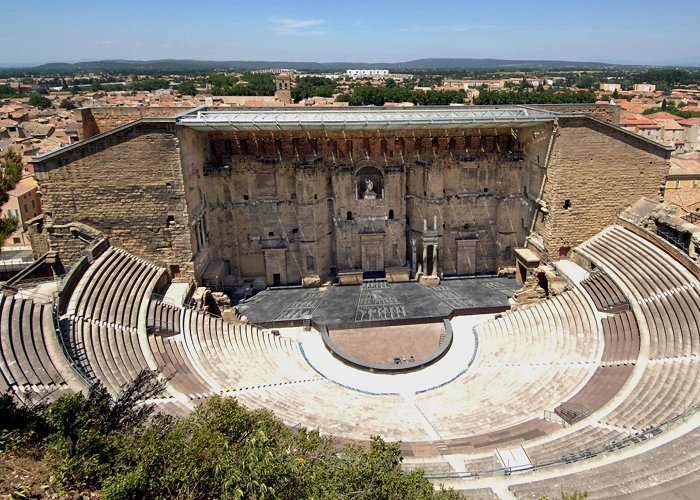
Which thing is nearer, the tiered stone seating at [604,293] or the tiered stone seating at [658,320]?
the tiered stone seating at [658,320]

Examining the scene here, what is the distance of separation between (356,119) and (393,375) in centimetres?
1362

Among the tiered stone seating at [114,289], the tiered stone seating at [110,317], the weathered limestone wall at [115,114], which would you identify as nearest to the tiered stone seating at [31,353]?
the tiered stone seating at [110,317]

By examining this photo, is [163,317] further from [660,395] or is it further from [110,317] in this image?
[660,395]

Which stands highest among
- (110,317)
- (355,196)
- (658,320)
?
(355,196)

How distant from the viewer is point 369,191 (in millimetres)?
30984

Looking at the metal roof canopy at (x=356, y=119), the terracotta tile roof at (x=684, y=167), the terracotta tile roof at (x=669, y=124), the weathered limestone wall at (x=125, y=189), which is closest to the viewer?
the weathered limestone wall at (x=125, y=189)

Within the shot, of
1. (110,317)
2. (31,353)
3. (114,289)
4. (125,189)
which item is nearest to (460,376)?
(110,317)

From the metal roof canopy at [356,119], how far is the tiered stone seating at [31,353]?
458 inches

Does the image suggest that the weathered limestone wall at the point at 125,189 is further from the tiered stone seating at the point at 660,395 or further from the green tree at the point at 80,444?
the tiered stone seating at the point at 660,395

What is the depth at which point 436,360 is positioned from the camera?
23594 millimetres

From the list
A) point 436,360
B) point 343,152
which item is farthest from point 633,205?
point 343,152

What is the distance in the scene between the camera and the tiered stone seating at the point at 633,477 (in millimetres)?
12250

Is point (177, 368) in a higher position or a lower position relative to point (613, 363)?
higher

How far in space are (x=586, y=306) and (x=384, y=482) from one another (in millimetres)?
18025
